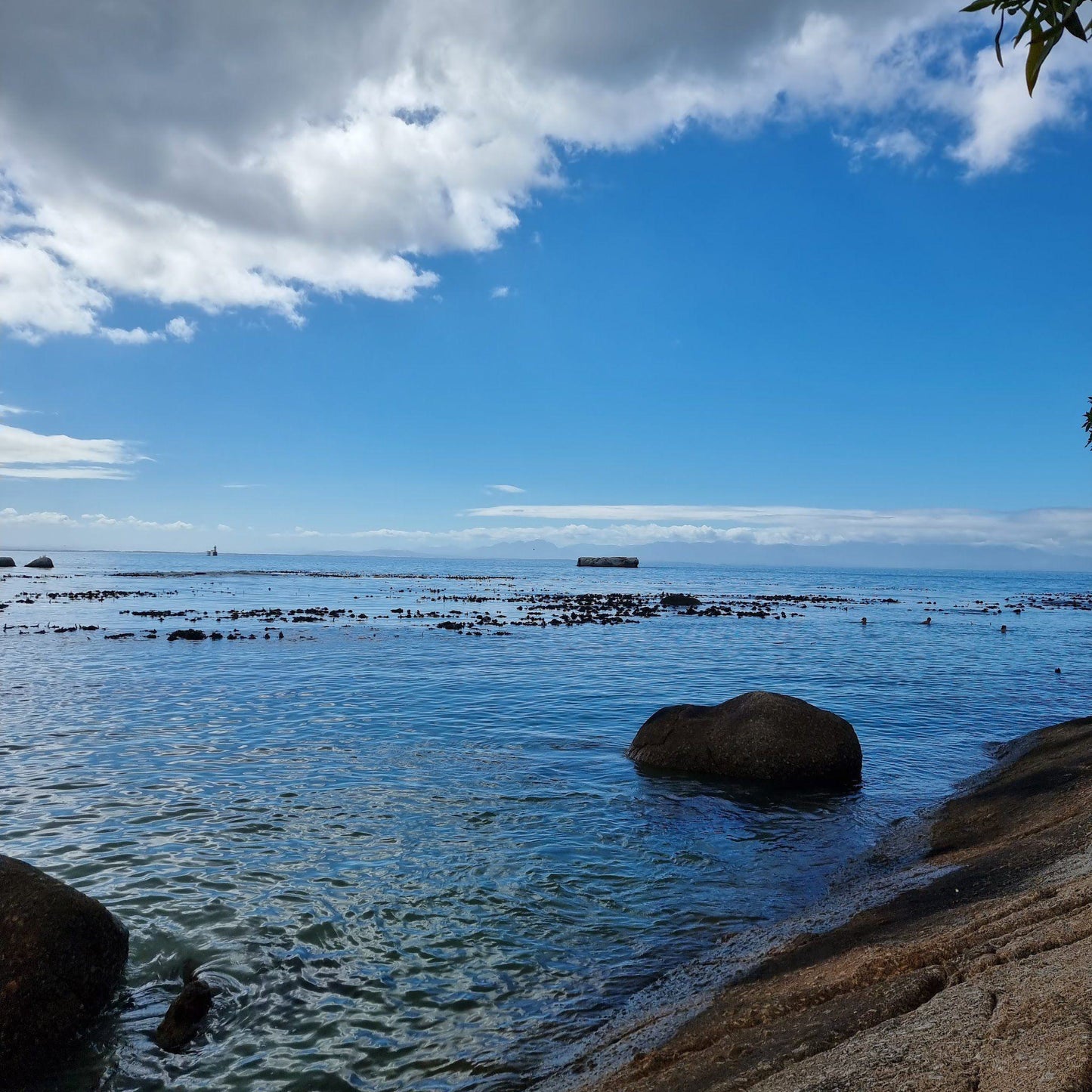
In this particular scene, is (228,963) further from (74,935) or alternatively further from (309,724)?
(309,724)

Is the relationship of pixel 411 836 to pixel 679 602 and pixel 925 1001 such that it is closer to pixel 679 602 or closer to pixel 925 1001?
pixel 925 1001

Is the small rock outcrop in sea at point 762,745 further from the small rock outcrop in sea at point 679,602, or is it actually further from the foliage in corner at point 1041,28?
the small rock outcrop in sea at point 679,602

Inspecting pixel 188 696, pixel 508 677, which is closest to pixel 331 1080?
pixel 188 696

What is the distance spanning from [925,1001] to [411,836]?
756 centimetres

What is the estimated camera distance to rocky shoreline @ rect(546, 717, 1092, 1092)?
10.8 feet

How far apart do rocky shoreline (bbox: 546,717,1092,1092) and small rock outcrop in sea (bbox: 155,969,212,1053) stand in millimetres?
3134

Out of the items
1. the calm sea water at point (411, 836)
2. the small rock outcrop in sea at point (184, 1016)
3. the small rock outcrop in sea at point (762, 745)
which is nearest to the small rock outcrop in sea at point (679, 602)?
the calm sea water at point (411, 836)

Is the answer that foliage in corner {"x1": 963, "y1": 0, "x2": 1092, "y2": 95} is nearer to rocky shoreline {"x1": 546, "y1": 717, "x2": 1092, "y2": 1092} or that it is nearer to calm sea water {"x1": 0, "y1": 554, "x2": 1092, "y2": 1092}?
rocky shoreline {"x1": 546, "y1": 717, "x2": 1092, "y2": 1092}

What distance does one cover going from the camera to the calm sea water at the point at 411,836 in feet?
21.1

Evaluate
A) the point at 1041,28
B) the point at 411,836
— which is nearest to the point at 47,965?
the point at 411,836

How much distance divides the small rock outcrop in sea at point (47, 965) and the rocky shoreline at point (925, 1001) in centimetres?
412

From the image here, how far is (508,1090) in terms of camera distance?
18.2 feet

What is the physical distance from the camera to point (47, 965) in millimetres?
6250

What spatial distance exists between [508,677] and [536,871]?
16.1m
